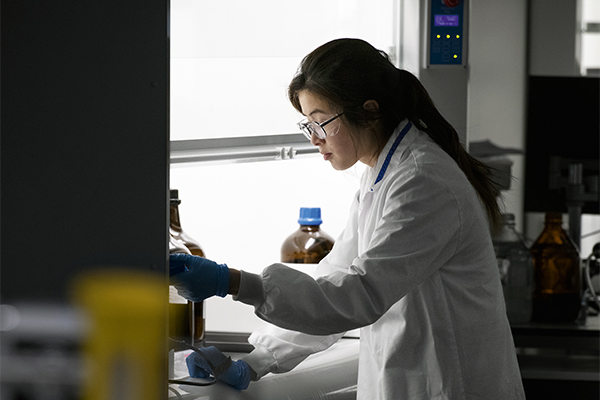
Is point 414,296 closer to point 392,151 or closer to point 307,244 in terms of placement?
point 392,151

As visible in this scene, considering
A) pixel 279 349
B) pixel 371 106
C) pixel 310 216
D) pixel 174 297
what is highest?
pixel 371 106

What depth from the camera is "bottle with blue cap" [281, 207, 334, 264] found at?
1.63 meters

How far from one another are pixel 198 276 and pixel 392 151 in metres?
0.48

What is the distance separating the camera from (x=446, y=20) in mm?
1702

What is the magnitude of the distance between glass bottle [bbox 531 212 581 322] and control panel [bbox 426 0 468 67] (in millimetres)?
593

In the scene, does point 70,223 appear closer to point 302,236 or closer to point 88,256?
point 88,256

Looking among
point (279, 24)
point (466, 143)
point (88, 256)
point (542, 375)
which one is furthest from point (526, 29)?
point (88, 256)

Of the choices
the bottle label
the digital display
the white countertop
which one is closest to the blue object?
the digital display

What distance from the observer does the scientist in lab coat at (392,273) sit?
971mm

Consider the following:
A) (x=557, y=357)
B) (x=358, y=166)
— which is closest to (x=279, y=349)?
(x=358, y=166)

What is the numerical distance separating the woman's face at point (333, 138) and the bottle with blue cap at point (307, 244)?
40 centimetres

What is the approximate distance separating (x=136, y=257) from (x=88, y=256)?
0.20 feet

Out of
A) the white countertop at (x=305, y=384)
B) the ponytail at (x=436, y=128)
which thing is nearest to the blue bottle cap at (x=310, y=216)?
the white countertop at (x=305, y=384)

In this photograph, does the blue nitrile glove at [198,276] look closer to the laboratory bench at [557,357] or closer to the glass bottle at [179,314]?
the glass bottle at [179,314]
